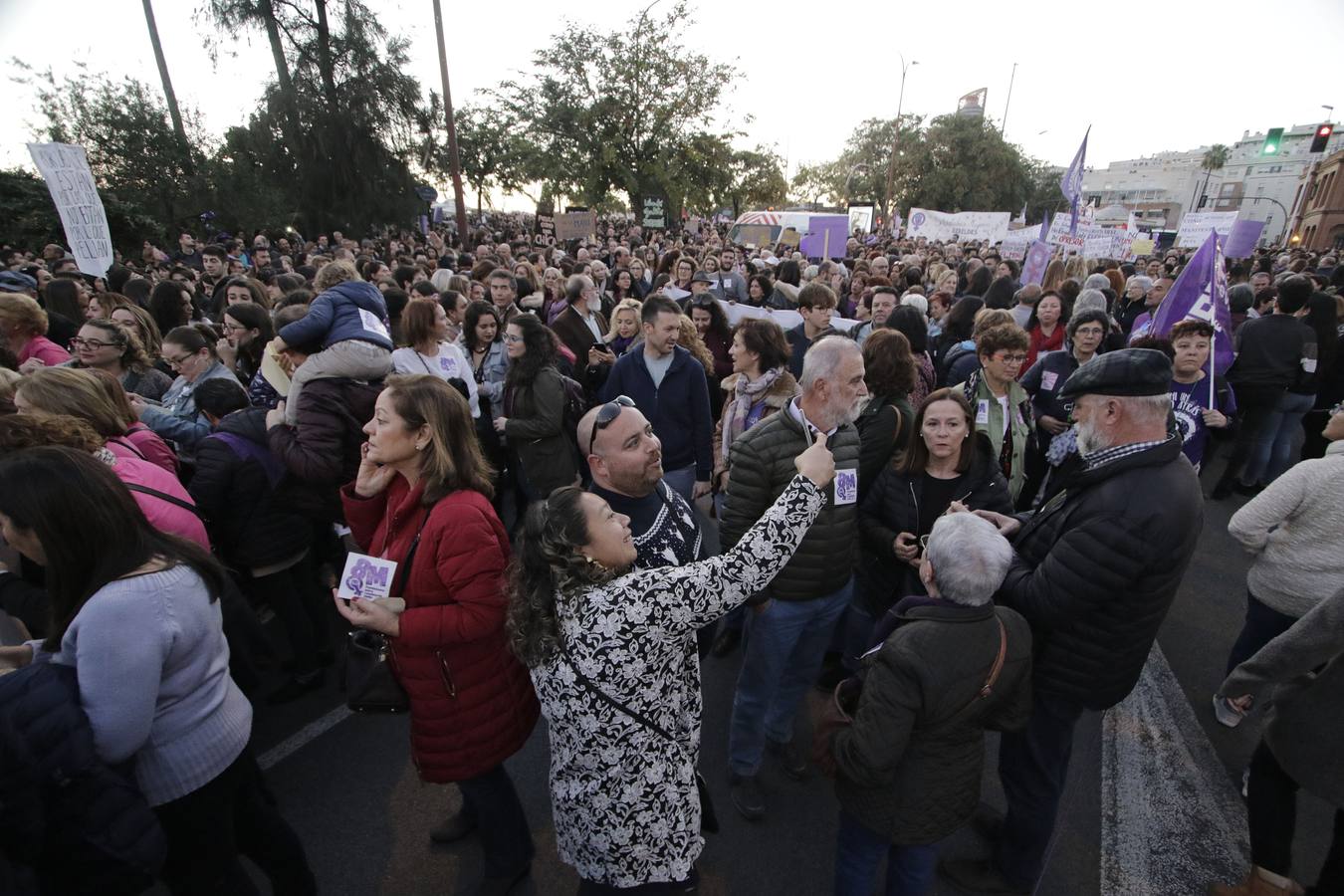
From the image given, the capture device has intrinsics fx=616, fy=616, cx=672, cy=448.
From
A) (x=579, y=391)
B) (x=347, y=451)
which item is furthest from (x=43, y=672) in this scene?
(x=579, y=391)

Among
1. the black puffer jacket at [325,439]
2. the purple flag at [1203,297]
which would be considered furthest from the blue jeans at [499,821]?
the purple flag at [1203,297]

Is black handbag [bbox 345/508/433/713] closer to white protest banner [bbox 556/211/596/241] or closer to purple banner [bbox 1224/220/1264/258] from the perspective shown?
white protest banner [bbox 556/211/596/241]

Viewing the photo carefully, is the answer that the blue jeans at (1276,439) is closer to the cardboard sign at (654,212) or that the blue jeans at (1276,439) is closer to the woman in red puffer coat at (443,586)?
the woman in red puffer coat at (443,586)

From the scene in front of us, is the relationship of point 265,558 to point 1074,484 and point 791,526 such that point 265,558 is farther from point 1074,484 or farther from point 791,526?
point 1074,484

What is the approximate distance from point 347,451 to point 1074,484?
3203 mm

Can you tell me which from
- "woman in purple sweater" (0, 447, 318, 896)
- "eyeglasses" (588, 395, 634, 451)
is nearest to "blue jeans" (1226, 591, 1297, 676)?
"eyeglasses" (588, 395, 634, 451)

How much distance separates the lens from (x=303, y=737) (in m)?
3.30

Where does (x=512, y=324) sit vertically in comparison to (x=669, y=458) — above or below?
above

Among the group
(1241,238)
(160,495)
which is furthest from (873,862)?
(1241,238)

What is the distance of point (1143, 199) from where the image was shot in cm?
10269

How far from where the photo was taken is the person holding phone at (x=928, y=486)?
2.76 meters

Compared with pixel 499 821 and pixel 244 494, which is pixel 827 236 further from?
pixel 499 821

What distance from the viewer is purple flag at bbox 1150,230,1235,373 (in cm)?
399

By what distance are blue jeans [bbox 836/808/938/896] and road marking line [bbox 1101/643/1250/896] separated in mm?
1064
